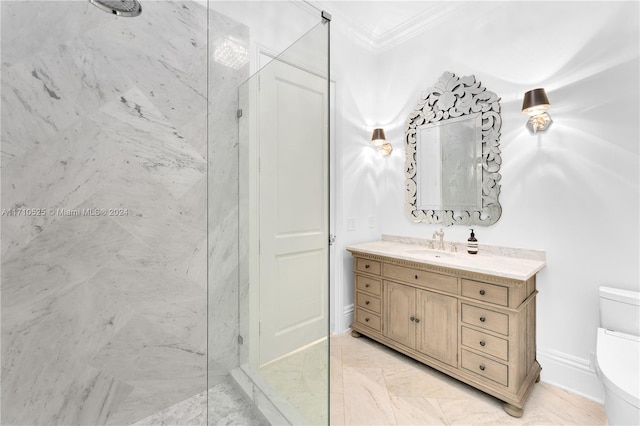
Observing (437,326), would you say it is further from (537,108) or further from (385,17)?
(385,17)

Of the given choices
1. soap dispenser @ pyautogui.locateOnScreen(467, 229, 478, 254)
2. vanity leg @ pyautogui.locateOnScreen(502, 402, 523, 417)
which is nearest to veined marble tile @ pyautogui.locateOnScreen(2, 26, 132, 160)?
soap dispenser @ pyautogui.locateOnScreen(467, 229, 478, 254)

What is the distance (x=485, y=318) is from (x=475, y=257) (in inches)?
18.7

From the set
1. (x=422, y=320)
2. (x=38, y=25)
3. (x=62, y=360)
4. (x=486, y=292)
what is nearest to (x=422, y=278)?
(x=422, y=320)

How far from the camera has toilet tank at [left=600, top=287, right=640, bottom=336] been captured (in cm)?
146

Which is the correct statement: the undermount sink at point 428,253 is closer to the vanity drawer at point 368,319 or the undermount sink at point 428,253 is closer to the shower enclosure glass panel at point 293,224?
the vanity drawer at point 368,319

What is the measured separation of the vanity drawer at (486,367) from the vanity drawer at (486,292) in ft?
1.13

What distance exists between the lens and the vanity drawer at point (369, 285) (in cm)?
222

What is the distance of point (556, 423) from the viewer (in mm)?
1474

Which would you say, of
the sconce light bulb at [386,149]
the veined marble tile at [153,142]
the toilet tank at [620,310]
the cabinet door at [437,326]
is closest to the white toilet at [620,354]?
the toilet tank at [620,310]

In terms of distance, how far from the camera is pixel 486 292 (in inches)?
64.9

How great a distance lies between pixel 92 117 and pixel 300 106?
983mm

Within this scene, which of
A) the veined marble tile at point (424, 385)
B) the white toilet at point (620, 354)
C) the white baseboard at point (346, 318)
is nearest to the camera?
the white toilet at point (620, 354)

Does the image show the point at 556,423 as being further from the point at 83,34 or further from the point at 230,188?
the point at 83,34

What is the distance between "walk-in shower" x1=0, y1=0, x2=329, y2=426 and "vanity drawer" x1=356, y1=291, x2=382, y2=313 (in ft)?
3.81
